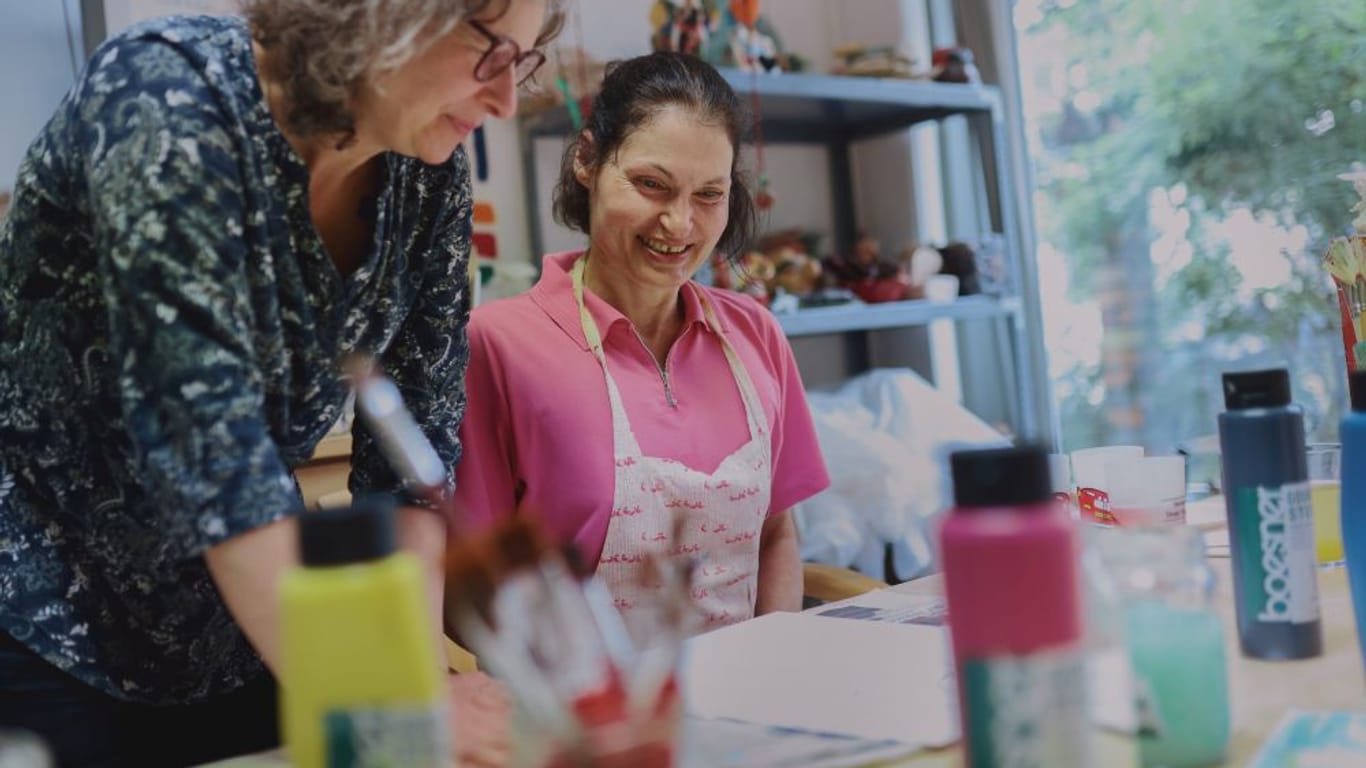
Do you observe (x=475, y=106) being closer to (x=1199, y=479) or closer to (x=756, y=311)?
(x=756, y=311)

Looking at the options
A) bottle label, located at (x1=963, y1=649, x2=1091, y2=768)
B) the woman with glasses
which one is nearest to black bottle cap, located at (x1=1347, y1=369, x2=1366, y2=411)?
bottle label, located at (x1=963, y1=649, x2=1091, y2=768)

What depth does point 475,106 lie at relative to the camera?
1.02 meters

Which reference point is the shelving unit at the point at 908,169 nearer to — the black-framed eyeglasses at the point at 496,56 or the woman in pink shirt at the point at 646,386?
the woman in pink shirt at the point at 646,386

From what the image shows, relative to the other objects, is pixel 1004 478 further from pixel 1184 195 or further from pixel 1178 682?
pixel 1184 195

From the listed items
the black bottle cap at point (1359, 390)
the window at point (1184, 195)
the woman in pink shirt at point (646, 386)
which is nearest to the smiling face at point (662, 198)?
the woman in pink shirt at point (646, 386)

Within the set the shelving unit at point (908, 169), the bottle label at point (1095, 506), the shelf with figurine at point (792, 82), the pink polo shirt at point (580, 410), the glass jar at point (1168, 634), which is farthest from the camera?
the shelving unit at point (908, 169)

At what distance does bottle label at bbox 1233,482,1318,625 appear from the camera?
34.4 inches

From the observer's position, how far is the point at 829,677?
38.8 inches

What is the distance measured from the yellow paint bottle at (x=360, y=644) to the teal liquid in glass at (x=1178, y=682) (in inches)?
15.1

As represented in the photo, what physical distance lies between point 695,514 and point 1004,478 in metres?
0.99

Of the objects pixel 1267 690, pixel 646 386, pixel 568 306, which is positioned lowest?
pixel 1267 690

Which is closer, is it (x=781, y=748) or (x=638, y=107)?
(x=781, y=748)

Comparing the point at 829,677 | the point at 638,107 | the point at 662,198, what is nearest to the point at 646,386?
the point at 662,198

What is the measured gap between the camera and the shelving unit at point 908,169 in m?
2.66
